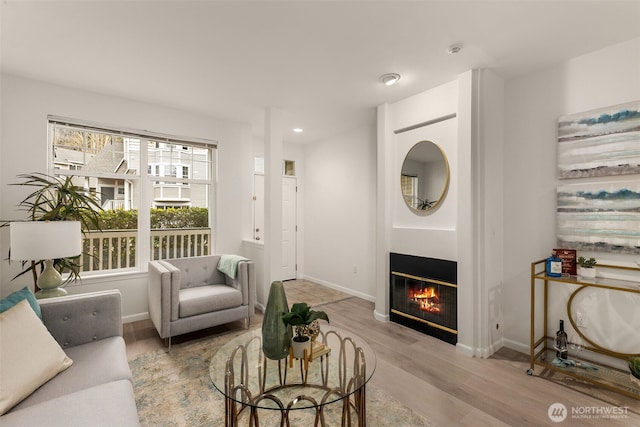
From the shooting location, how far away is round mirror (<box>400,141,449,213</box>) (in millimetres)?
3113

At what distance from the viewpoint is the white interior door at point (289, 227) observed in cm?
559

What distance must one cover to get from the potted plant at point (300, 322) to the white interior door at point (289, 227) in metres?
3.85

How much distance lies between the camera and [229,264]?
11.3 feet

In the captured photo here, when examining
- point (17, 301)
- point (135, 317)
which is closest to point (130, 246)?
point (135, 317)

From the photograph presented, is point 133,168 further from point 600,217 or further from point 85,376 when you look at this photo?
point 600,217

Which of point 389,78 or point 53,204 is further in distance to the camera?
point 53,204

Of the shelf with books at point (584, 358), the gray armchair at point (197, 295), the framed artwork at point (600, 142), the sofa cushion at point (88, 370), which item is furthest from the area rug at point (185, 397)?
the framed artwork at point (600, 142)

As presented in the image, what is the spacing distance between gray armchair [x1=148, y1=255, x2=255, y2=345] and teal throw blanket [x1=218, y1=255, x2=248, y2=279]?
3 centimetres

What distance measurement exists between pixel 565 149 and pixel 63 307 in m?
4.04

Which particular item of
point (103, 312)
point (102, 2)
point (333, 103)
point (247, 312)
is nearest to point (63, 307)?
point (103, 312)

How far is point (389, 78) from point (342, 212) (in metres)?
2.44

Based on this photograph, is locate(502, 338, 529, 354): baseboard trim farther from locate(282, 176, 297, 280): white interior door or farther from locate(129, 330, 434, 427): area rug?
locate(282, 176, 297, 280): white interior door

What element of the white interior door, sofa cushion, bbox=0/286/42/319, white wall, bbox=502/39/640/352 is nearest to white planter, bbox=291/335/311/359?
sofa cushion, bbox=0/286/42/319

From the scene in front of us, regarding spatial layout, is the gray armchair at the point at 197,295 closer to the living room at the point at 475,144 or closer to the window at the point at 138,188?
the living room at the point at 475,144
